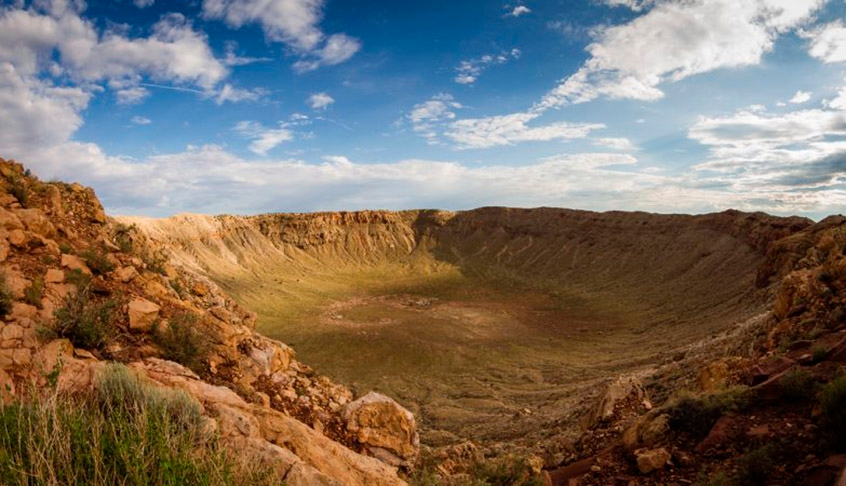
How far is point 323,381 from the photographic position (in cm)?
958

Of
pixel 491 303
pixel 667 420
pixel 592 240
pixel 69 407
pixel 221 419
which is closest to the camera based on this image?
pixel 69 407

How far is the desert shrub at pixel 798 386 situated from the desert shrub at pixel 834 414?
2.43 feet

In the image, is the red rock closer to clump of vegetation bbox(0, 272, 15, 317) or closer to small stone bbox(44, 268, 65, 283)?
clump of vegetation bbox(0, 272, 15, 317)

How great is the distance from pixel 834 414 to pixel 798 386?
1226 mm

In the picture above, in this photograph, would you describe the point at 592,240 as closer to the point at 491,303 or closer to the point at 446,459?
the point at 491,303

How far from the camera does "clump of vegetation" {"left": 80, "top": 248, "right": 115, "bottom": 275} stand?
7.93 m

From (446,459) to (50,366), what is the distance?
699cm

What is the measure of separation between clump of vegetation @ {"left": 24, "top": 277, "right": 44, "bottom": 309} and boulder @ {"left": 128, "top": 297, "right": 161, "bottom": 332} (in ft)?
3.87

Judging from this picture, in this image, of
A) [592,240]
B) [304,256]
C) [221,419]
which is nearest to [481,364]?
[221,419]

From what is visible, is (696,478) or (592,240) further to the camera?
(592,240)

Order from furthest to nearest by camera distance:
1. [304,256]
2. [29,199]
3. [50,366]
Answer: [304,256] < [29,199] < [50,366]

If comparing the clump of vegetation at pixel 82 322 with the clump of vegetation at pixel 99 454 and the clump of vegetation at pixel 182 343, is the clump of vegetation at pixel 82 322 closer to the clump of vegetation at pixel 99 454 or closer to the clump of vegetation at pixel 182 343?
the clump of vegetation at pixel 182 343

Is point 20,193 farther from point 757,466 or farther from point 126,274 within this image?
point 757,466

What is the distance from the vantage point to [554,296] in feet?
167
